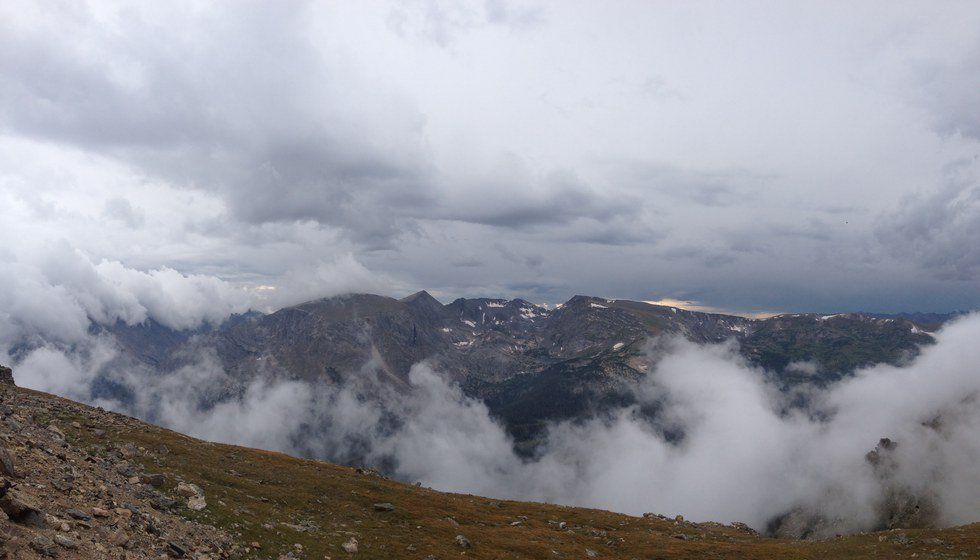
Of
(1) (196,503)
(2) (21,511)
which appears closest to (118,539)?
(2) (21,511)

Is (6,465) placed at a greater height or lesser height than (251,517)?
greater

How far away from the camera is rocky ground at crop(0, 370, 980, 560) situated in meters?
24.5

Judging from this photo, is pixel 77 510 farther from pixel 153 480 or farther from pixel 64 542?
pixel 153 480

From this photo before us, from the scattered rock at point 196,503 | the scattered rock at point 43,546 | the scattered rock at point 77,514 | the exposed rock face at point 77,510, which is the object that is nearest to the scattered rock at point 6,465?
the exposed rock face at point 77,510

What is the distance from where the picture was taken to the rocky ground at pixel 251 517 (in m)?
24.5

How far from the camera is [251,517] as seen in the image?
40.8 m


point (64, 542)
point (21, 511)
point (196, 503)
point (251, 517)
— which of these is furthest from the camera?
point (251, 517)

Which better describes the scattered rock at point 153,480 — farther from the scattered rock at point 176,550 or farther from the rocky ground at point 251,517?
the scattered rock at point 176,550

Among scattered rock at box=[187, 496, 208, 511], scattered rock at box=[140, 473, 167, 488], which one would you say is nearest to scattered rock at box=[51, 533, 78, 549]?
scattered rock at box=[187, 496, 208, 511]

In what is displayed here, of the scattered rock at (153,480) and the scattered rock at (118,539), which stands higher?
the scattered rock at (118,539)

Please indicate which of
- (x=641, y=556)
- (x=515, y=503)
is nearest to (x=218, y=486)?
(x=641, y=556)

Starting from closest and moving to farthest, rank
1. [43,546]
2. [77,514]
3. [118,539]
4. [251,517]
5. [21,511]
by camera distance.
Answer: [43,546] → [21,511] → [118,539] → [77,514] → [251,517]

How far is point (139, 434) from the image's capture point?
65938mm

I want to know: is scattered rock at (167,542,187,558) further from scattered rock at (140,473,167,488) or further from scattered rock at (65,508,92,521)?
scattered rock at (140,473,167,488)
